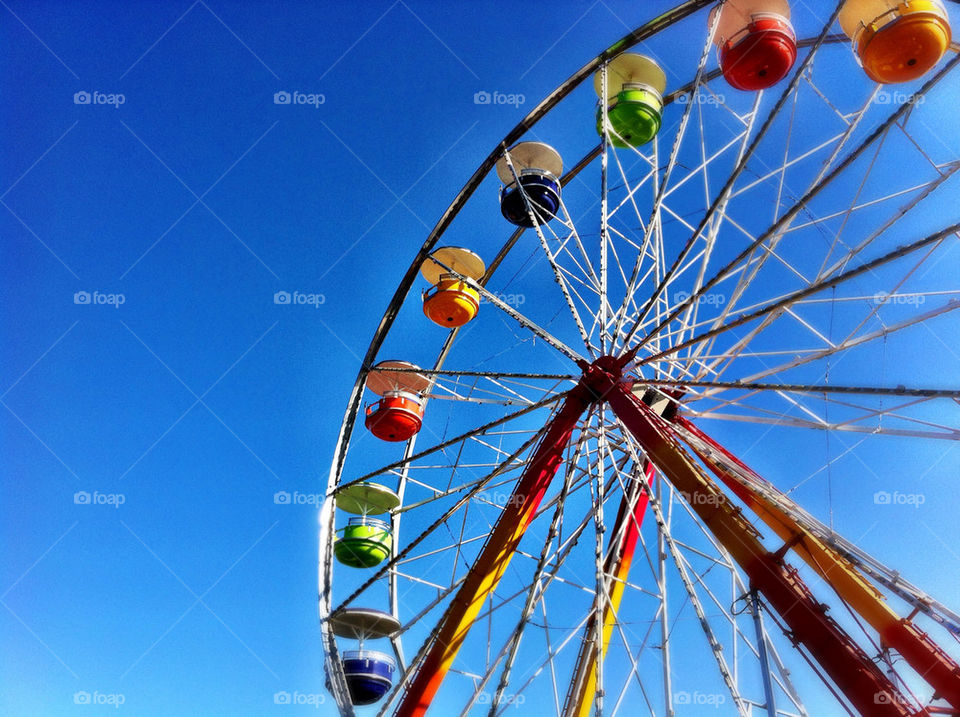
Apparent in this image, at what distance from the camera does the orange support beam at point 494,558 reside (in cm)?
851

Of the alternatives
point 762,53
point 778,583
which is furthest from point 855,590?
point 762,53

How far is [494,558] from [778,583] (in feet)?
11.6

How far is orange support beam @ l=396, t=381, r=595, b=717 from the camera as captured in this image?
8508mm

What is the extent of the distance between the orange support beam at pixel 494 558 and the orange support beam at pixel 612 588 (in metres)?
1.24

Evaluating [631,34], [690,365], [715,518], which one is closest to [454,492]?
[690,365]

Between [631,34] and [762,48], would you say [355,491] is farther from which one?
[762,48]

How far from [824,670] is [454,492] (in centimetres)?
601

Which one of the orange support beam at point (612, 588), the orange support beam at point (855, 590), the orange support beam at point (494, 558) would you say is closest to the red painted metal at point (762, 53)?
the orange support beam at point (494, 558)

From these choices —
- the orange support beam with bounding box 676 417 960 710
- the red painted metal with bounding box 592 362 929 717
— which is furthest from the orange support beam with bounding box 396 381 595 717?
the orange support beam with bounding box 676 417 960 710

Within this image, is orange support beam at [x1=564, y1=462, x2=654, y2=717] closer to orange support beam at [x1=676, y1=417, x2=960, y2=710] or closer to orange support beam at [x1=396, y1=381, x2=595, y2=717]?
orange support beam at [x1=396, y1=381, x2=595, y2=717]

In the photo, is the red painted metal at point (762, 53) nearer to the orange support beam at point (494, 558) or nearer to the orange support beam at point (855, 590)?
the orange support beam at point (494, 558)

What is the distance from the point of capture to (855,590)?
6.37m

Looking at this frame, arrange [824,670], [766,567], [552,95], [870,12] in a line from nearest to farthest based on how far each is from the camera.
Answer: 1. [824,670]
2. [766,567]
3. [870,12]
4. [552,95]

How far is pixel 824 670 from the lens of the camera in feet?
19.6
